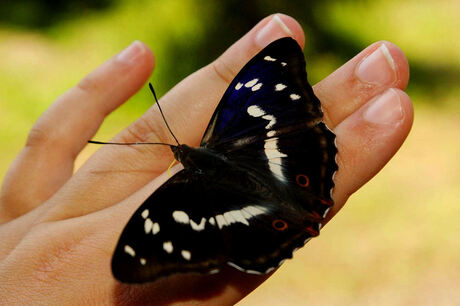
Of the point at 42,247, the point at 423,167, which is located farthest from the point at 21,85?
the point at 423,167

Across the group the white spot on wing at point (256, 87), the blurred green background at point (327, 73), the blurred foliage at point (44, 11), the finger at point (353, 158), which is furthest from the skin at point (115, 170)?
the blurred foliage at point (44, 11)

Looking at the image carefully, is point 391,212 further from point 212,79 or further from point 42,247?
point 42,247

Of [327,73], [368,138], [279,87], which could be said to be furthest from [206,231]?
[327,73]

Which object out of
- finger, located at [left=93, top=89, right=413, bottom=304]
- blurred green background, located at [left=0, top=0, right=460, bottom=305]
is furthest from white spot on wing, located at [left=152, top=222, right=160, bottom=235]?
blurred green background, located at [left=0, top=0, right=460, bottom=305]

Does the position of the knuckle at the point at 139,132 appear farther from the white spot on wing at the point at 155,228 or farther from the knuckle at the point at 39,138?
the white spot on wing at the point at 155,228

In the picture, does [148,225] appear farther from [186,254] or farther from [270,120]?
[270,120]
